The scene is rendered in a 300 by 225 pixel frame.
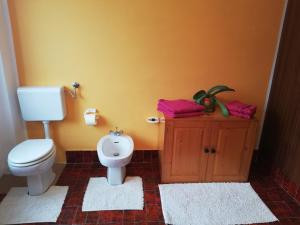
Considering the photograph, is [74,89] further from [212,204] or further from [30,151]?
[212,204]

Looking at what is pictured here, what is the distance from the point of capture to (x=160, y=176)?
7.42 feet

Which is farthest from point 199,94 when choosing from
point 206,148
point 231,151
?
point 231,151

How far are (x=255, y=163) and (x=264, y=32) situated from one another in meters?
1.50

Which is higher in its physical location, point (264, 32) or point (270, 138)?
point (264, 32)

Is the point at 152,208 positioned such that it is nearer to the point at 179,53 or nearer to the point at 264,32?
the point at 179,53

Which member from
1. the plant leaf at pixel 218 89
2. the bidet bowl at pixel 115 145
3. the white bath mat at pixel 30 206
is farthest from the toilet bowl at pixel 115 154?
the plant leaf at pixel 218 89

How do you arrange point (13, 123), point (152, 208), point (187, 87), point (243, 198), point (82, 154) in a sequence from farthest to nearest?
point (82, 154)
point (187, 87)
point (13, 123)
point (243, 198)
point (152, 208)

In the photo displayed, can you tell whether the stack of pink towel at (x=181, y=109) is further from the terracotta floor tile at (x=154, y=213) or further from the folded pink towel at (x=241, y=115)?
the terracotta floor tile at (x=154, y=213)

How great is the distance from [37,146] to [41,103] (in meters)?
0.44

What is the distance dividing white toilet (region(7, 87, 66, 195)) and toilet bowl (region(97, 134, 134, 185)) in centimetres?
47

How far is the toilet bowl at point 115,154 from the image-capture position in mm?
1909

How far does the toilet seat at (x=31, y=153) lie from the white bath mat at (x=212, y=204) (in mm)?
1124

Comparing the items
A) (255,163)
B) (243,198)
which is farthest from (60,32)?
(255,163)

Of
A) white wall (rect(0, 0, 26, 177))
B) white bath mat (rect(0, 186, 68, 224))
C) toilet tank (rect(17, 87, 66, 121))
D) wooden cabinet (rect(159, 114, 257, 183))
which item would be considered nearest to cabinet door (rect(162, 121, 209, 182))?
wooden cabinet (rect(159, 114, 257, 183))
